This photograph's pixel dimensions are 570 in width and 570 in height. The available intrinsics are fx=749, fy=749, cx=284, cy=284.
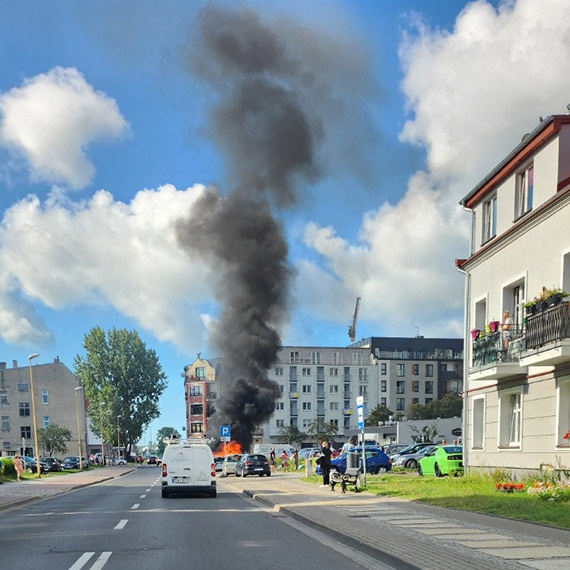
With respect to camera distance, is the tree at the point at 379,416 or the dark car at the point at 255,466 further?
the tree at the point at 379,416

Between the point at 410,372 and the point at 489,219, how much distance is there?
105502 mm

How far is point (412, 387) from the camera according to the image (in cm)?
13012

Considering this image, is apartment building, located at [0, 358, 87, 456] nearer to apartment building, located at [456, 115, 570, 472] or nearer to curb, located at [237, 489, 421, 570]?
apartment building, located at [456, 115, 570, 472]

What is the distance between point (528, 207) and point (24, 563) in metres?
18.7

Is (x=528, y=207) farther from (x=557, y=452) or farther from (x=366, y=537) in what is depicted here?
(x=366, y=537)

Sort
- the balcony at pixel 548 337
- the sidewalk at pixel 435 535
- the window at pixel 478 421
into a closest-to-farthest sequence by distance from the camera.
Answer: the sidewalk at pixel 435 535, the balcony at pixel 548 337, the window at pixel 478 421

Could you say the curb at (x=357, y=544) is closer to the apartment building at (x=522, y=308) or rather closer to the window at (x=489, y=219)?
the apartment building at (x=522, y=308)

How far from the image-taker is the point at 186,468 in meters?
23.8

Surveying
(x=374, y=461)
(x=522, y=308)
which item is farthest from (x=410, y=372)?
(x=522, y=308)

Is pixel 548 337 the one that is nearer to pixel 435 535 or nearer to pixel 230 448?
pixel 435 535

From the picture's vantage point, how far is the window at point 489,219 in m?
27.1

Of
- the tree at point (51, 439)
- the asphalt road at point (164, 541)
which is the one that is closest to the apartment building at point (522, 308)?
the asphalt road at point (164, 541)

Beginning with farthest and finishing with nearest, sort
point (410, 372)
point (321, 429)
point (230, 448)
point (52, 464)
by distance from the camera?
point (410, 372) < point (321, 429) < point (52, 464) < point (230, 448)

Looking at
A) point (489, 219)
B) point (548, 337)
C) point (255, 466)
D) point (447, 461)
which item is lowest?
point (447, 461)
